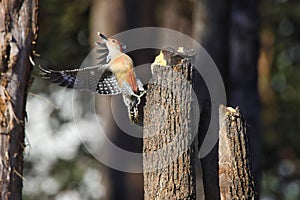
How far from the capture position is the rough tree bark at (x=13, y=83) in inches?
210

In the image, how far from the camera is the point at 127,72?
5.27 meters

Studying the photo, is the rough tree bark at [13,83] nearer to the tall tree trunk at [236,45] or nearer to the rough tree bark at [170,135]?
the rough tree bark at [170,135]

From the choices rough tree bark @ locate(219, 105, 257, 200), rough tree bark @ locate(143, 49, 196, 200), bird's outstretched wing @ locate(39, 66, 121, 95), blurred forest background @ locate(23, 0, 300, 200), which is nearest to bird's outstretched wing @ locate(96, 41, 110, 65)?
bird's outstretched wing @ locate(39, 66, 121, 95)

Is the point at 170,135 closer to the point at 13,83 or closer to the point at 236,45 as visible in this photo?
the point at 13,83

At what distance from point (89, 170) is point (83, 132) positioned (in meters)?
0.88

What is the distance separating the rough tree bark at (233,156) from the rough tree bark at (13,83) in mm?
1146

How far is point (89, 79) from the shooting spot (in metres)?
5.52

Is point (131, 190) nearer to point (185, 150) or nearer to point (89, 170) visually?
point (89, 170)

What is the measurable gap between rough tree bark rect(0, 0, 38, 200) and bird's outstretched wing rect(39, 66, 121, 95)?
233mm

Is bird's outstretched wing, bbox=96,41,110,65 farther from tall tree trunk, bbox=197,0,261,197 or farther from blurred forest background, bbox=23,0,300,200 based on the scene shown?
blurred forest background, bbox=23,0,300,200

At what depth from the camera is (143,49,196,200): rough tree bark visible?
4.86 m

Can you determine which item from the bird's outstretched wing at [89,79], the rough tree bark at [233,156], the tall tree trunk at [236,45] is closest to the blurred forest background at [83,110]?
the tall tree trunk at [236,45]

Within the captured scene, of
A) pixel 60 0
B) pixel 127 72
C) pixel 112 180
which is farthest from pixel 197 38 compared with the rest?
pixel 127 72

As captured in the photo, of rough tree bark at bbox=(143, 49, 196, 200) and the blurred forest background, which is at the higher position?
the blurred forest background
